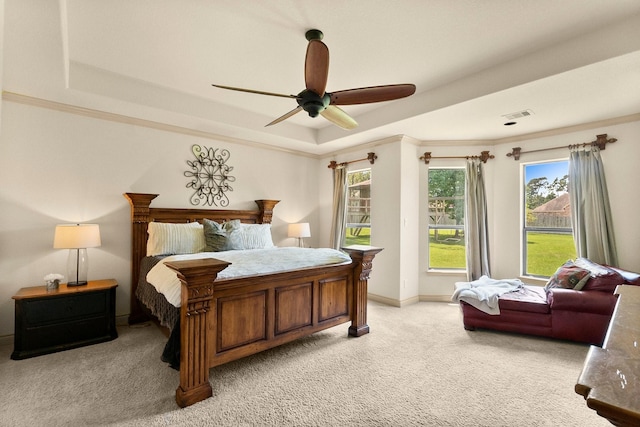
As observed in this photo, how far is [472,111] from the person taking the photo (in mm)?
3438

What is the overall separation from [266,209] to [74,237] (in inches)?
99.0

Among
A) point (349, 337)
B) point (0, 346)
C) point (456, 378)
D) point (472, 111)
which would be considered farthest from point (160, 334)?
point (472, 111)

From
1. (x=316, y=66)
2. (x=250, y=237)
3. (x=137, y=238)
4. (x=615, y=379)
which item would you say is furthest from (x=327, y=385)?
(x=137, y=238)

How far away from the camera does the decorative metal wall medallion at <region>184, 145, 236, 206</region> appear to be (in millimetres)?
4332

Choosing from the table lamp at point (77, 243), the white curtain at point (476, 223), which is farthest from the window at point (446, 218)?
the table lamp at point (77, 243)

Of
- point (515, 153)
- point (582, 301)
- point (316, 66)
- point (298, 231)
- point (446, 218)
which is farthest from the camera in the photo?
point (298, 231)

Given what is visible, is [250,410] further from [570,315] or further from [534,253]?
[534,253]

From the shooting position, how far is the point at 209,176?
449 cm

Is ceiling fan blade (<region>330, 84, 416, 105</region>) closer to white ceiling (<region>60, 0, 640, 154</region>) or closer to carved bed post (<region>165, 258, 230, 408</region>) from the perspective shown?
white ceiling (<region>60, 0, 640, 154</region>)

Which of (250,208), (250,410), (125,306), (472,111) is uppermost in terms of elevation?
(472,111)

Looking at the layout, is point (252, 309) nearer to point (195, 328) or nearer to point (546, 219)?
point (195, 328)

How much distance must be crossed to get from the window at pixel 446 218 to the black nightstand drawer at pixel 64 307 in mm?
4551

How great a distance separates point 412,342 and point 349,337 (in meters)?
0.68

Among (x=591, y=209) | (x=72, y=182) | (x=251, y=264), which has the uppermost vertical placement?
(x=72, y=182)
